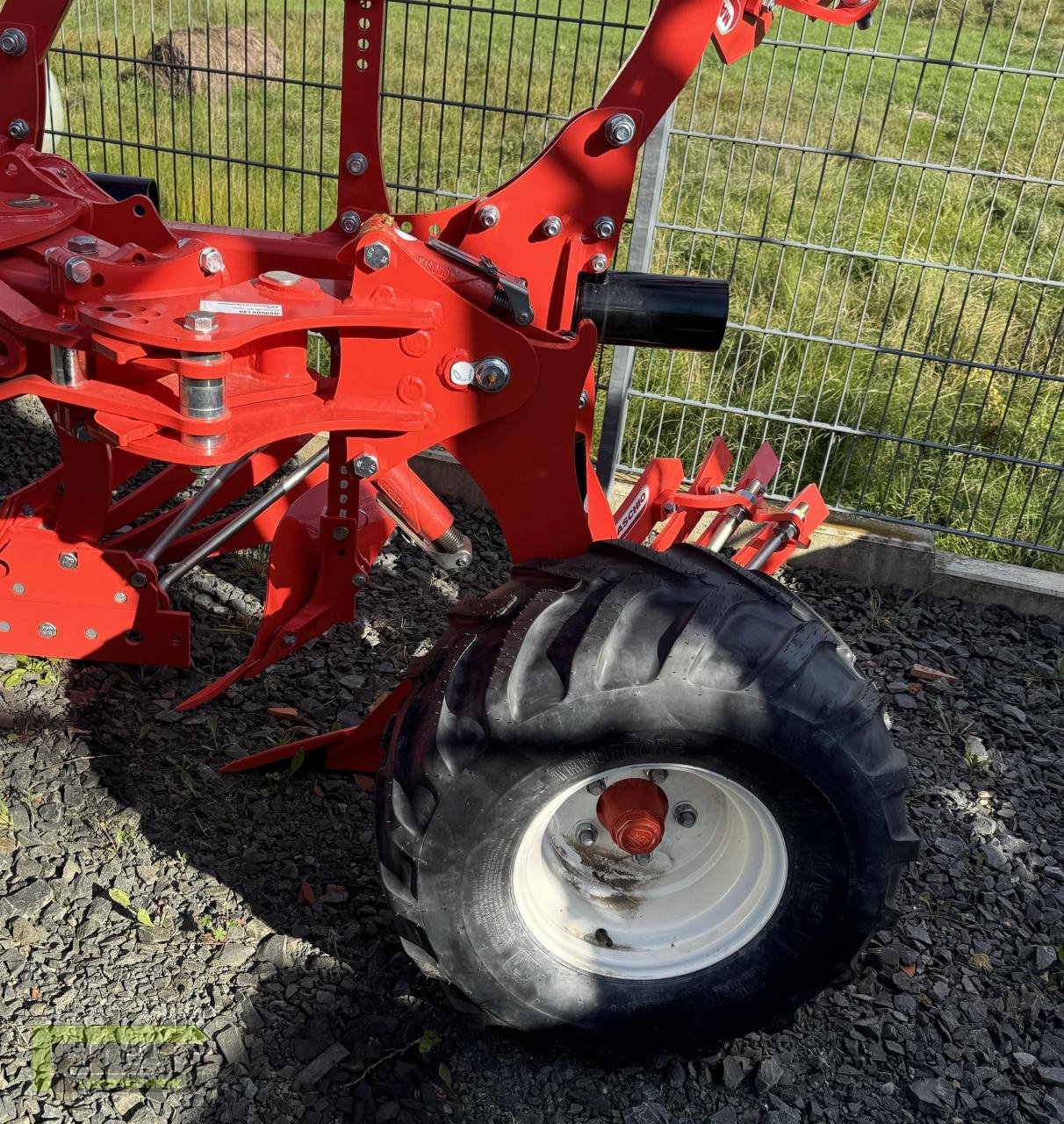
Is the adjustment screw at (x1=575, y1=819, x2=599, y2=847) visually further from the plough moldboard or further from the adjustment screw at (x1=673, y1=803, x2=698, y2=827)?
the adjustment screw at (x1=673, y1=803, x2=698, y2=827)

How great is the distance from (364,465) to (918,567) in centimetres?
273

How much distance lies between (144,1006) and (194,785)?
27.6 inches

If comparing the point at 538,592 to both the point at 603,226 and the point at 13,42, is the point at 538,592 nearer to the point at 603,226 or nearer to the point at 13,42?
the point at 603,226

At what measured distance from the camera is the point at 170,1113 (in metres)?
2.40

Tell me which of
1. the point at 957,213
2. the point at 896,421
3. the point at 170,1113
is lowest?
the point at 170,1113

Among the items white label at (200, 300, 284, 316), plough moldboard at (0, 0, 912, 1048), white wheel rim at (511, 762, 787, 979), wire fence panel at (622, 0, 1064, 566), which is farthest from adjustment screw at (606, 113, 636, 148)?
white wheel rim at (511, 762, 787, 979)

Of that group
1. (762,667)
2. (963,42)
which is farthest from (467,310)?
(963,42)

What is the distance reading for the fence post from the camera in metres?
4.08

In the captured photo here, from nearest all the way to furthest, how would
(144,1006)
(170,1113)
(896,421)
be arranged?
(170,1113)
(144,1006)
(896,421)

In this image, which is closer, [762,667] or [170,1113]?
[762,667]

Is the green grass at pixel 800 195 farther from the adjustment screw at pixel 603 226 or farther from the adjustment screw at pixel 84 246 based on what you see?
the adjustment screw at pixel 84 246

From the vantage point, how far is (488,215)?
2.84 m

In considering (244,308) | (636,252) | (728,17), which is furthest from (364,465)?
(636,252)

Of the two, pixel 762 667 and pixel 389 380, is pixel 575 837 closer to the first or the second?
pixel 762 667
